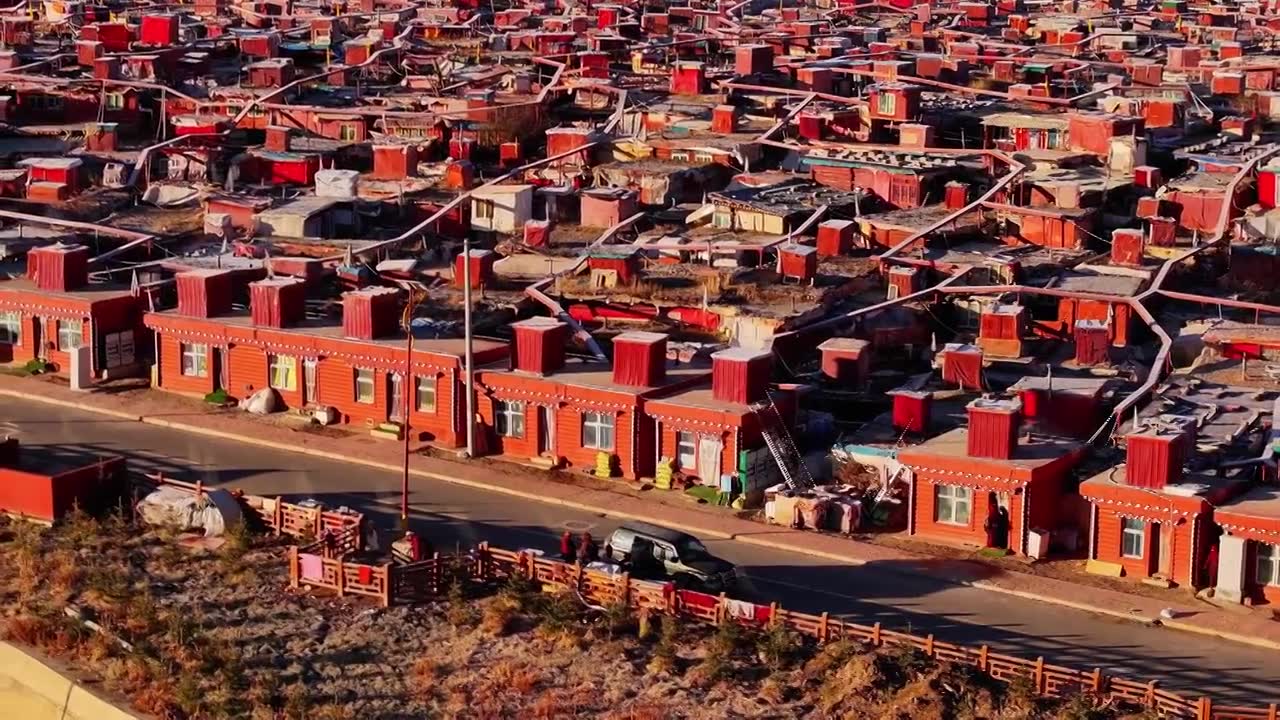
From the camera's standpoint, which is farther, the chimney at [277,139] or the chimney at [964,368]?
the chimney at [277,139]

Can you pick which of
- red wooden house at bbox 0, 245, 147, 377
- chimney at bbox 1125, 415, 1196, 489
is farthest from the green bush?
chimney at bbox 1125, 415, 1196, 489

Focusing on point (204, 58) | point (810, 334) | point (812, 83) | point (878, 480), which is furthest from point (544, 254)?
point (204, 58)

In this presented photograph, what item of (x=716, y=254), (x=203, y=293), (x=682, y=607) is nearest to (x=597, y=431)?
(x=682, y=607)

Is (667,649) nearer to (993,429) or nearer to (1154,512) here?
(993,429)

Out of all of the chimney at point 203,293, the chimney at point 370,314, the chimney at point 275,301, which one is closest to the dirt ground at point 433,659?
the chimney at point 370,314

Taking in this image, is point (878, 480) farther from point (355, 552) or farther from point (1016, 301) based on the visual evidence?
point (1016, 301)

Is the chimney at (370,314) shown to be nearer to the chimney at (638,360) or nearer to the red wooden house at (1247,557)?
the chimney at (638,360)
